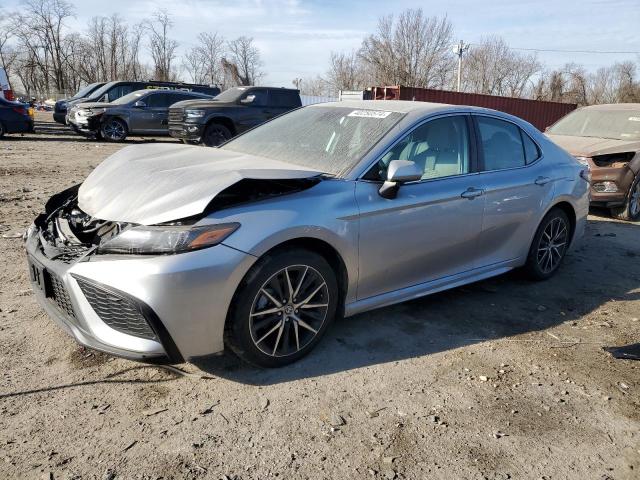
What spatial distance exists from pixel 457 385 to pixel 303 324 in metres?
1.01

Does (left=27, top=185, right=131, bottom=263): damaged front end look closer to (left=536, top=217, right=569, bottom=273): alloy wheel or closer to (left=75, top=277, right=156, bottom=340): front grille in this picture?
(left=75, top=277, right=156, bottom=340): front grille

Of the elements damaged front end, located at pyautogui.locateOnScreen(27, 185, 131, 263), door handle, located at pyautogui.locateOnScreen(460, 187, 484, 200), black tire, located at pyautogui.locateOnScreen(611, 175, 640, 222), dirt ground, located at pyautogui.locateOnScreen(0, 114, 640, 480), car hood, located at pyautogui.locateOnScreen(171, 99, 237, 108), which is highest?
car hood, located at pyautogui.locateOnScreen(171, 99, 237, 108)

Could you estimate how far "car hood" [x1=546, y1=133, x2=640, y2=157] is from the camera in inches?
306

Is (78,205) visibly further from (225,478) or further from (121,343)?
(225,478)

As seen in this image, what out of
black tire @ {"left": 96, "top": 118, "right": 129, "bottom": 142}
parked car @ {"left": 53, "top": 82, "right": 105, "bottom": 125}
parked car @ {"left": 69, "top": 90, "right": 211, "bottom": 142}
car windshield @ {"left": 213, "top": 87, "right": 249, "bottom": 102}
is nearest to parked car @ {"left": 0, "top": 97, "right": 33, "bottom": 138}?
parked car @ {"left": 69, "top": 90, "right": 211, "bottom": 142}

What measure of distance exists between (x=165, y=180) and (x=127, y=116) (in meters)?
14.4

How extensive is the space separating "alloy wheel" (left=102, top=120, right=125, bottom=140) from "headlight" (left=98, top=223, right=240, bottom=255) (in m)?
14.9

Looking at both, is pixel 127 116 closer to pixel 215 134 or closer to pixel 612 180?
pixel 215 134

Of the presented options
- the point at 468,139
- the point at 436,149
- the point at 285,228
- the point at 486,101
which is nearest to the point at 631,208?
the point at 468,139

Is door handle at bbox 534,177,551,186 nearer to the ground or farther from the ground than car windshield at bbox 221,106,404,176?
nearer to the ground

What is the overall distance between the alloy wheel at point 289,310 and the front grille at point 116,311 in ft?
1.94

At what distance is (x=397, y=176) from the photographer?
337 cm

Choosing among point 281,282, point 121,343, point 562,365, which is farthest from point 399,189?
point 121,343

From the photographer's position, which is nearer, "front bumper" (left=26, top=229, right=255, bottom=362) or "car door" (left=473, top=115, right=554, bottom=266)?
"front bumper" (left=26, top=229, right=255, bottom=362)
